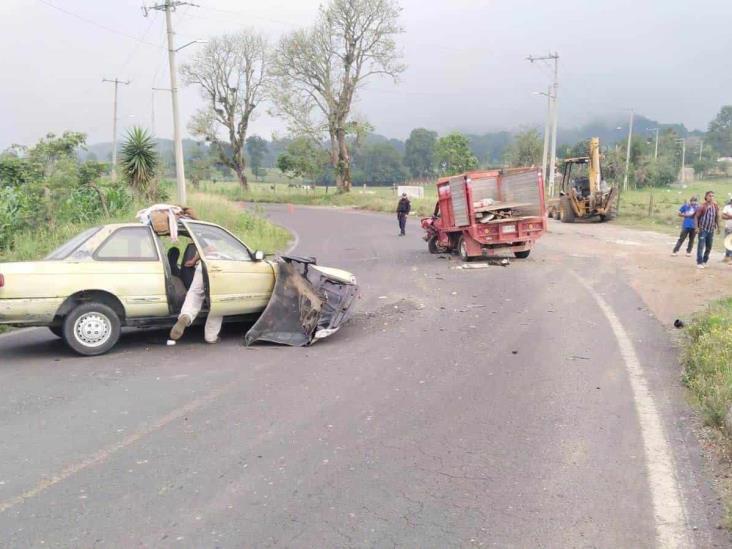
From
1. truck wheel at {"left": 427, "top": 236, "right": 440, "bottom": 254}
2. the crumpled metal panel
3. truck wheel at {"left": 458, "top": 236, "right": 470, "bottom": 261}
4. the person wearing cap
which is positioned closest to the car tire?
the crumpled metal panel

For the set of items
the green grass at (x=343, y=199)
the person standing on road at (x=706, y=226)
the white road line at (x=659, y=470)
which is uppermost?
the person standing on road at (x=706, y=226)

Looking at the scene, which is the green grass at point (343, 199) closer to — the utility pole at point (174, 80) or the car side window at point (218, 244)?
the utility pole at point (174, 80)

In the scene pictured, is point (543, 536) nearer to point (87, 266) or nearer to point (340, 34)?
point (87, 266)

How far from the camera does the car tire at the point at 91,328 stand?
775cm

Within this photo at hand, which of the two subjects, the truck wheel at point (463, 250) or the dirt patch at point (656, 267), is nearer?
the dirt patch at point (656, 267)

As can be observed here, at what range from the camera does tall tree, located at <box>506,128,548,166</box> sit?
225 ft

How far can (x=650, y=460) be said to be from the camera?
473 cm

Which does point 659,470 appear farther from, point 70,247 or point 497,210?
point 497,210

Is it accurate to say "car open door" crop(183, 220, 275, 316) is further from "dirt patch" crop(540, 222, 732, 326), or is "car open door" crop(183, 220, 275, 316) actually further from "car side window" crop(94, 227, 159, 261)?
"dirt patch" crop(540, 222, 732, 326)

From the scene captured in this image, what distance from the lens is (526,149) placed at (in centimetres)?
7006

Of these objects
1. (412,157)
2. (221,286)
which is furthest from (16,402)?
(412,157)

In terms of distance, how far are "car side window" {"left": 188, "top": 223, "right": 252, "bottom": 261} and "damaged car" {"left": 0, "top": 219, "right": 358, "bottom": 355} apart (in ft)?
0.05

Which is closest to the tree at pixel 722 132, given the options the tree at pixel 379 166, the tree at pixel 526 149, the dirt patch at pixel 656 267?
the tree at pixel 379 166

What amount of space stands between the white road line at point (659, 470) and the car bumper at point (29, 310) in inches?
247
